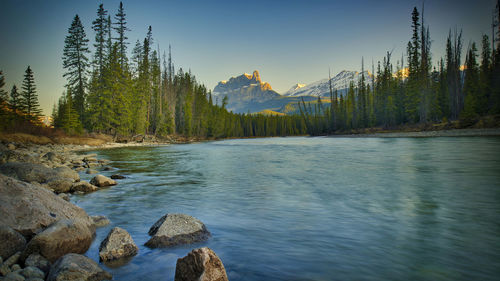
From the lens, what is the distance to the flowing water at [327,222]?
411cm

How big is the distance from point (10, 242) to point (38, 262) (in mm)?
643

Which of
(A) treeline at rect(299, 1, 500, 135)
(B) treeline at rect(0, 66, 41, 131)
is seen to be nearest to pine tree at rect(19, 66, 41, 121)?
(B) treeline at rect(0, 66, 41, 131)

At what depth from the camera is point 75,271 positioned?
3.10 meters

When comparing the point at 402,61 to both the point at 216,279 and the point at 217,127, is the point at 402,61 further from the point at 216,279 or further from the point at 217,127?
the point at 216,279

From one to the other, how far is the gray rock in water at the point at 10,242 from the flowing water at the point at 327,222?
3.27 ft

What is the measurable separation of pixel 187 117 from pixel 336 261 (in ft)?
213

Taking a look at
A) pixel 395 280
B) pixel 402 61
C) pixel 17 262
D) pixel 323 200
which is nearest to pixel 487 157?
pixel 323 200

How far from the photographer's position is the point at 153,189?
34.5 feet

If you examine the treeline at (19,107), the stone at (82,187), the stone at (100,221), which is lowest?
the stone at (100,221)

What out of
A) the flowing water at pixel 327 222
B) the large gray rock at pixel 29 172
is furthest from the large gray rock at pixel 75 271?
the large gray rock at pixel 29 172

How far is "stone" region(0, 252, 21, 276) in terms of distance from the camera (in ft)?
10.2

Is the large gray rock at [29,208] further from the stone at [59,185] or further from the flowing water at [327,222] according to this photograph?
the stone at [59,185]

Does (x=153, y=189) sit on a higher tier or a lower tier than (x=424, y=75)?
lower

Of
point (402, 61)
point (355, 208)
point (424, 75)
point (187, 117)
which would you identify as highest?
point (402, 61)
